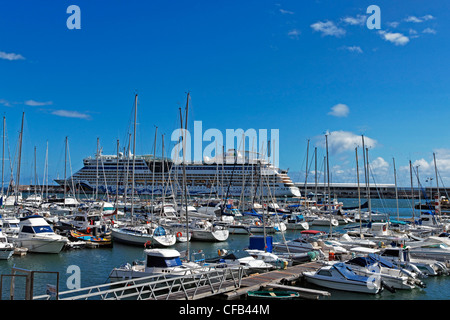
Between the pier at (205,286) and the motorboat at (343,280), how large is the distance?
1.07 meters

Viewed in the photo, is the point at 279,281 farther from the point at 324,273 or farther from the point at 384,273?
the point at 384,273

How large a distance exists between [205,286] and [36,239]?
16.7m

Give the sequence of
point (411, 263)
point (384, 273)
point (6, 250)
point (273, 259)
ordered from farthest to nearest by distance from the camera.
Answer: point (6, 250) → point (411, 263) → point (273, 259) → point (384, 273)

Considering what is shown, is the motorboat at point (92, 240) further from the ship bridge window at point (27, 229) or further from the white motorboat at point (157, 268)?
the white motorboat at point (157, 268)

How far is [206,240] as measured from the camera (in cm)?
3666

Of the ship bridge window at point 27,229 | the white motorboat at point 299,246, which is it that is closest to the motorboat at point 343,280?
the white motorboat at point 299,246

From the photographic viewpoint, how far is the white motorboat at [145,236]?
32.1 meters

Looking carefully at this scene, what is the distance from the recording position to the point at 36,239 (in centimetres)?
2778

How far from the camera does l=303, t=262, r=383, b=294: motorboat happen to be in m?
18.7

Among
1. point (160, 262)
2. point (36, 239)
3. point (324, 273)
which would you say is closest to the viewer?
point (160, 262)

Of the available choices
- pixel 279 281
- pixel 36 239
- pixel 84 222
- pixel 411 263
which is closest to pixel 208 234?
pixel 84 222

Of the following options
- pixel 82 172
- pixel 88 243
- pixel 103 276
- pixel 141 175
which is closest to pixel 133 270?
pixel 103 276

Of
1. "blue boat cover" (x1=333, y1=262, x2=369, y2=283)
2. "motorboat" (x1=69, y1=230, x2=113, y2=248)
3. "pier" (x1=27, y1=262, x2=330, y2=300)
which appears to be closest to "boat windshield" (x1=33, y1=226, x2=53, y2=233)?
"motorboat" (x1=69, y1=230, x2=113, y2=248)
